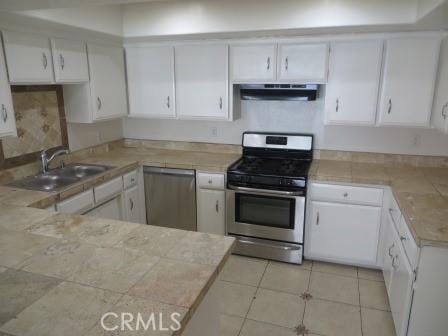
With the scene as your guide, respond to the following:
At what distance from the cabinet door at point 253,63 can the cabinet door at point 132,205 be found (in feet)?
4.99

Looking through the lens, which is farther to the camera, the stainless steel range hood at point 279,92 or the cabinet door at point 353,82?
the stainless steel range hood at point 279,92

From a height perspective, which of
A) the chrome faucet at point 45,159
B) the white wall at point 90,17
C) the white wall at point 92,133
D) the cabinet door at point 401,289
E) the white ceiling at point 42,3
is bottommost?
the cabinet door at point 401,289

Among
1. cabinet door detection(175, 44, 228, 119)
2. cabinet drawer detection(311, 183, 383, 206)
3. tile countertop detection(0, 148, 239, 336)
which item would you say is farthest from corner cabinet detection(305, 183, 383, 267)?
tile countertop detection(0, 148, 239, 336)

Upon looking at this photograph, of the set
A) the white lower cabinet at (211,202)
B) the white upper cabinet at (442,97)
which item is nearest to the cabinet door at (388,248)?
the white upper cabinet at (442,97)

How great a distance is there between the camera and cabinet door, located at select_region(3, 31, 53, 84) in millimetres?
2350

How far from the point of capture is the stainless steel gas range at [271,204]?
3.02 meters

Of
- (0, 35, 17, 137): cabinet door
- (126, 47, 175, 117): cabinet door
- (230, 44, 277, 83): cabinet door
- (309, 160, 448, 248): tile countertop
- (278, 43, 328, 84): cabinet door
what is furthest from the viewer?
(126, 47, 175, 117): cabinet door

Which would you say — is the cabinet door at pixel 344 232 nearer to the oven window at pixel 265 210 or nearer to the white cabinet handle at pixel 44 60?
the oven window at pixel 265 210

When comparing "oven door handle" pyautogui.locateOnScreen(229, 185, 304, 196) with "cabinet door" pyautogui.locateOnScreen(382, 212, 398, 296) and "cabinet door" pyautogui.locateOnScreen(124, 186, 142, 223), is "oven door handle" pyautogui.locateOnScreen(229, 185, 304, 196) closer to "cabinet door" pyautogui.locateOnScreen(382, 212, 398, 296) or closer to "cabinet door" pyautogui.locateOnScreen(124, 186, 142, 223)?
"cabinet door" pyautogui.locateOnScreen(382, 212, 398, 296)

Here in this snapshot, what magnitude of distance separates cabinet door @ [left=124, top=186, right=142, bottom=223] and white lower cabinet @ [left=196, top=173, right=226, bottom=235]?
0.66m

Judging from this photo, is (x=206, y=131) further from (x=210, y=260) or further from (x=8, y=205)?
(x=210, y=260)

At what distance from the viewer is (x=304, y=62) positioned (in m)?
3.03

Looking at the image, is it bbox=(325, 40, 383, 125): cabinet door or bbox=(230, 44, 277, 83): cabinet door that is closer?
bbox=(325, 40, 383, 125): cabinet door

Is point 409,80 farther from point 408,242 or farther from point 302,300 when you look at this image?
point 302,300
